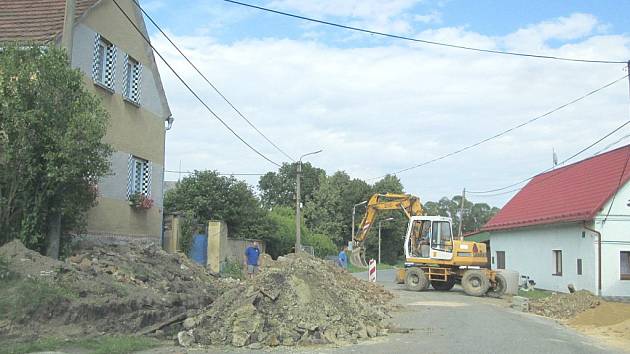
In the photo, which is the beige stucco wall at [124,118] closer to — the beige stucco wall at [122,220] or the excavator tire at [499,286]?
the beige stucco wall at [122,220]

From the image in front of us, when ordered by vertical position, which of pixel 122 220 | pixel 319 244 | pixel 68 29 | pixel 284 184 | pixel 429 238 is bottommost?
pixel 319 244

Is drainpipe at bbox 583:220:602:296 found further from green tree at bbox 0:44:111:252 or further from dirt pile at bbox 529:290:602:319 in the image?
green tree at bbox 0:44:111:252

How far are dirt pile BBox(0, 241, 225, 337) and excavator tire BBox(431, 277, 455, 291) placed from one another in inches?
586

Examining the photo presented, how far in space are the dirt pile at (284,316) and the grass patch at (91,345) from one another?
981 mm

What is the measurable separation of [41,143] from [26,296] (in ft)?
11.7

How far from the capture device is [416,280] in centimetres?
2761

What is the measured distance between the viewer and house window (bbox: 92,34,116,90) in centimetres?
1762

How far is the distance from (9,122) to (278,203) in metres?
86.9

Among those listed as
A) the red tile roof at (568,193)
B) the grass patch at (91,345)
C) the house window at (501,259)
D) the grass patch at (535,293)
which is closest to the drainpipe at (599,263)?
the red tile roof at (568,193)

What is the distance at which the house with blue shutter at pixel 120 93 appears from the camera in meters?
16.8

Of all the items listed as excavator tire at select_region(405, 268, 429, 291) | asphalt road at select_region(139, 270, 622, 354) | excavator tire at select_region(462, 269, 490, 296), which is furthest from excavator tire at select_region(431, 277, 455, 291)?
asphalt road at select_region(139, 270, 622, 354)

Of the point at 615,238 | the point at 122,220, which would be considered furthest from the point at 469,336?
the point at 615,238

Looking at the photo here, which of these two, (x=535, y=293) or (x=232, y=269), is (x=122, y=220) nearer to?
(x=232, y=269)

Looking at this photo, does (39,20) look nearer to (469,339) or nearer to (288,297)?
(288,297)
